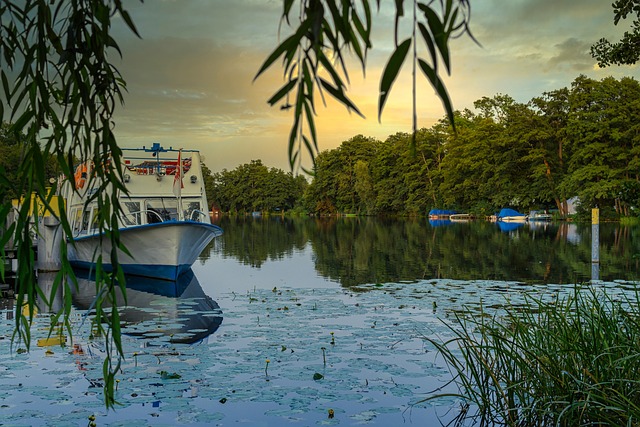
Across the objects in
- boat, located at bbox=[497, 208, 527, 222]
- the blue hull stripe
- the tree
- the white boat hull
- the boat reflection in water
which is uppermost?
the tree

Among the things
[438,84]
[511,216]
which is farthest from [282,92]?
[511,216]

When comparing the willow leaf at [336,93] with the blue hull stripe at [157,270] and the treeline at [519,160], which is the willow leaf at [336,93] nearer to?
the blue hull stripe at [157,270]

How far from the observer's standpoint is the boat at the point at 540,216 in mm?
63219

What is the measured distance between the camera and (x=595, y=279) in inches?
650

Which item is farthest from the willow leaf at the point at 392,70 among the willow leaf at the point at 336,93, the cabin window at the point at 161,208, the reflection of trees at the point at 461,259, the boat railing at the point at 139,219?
the cabin window at the point at 161,208

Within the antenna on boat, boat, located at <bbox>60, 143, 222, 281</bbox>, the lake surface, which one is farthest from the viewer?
the antenna on boat

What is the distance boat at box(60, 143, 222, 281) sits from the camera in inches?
663

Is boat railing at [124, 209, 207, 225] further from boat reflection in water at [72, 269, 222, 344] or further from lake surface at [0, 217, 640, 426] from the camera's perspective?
lake surface at [0, 217, 640, 426]

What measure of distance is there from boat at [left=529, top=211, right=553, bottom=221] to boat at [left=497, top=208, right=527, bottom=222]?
0.95 m

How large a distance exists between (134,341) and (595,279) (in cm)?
1202

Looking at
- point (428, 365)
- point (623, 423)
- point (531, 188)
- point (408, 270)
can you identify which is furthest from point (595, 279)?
point (531, 188)

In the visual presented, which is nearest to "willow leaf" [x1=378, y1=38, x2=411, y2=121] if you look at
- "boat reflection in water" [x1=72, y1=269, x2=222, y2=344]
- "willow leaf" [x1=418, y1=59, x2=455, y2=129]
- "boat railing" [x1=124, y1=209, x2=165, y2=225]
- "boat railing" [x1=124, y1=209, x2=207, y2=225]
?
"willow leaf" [x1=418, y1=59, x2=455, y2=129]

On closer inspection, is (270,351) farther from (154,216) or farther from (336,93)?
(154,216)

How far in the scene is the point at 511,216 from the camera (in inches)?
2514
